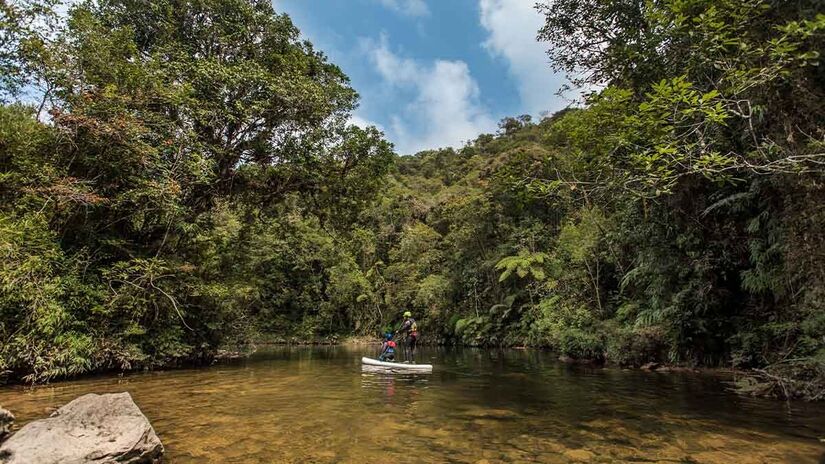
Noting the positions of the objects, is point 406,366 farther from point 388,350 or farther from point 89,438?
point 89,438

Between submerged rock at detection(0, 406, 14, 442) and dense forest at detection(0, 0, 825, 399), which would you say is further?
dense forest at detection(0, 0, 825, 399)

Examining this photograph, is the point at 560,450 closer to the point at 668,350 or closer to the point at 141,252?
the point at 668,350

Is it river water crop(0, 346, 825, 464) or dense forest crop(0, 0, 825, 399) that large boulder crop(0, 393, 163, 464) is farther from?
dense forest crop(0, 0, 825, 399)

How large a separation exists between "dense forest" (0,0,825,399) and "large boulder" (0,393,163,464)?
17.5 ft

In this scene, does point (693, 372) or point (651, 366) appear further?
point (651, 366)

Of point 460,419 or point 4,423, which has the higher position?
point 4,423

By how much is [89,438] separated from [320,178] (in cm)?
1212

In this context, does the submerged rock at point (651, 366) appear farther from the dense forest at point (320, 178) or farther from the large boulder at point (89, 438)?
the large boulder at point (89, 438)

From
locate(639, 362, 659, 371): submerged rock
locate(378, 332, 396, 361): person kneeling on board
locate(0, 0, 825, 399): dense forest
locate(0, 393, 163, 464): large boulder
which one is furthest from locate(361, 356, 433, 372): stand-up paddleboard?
locate(0, 393, 163, 464): large boulder

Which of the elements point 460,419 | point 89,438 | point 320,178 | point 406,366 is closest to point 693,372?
point 406,366

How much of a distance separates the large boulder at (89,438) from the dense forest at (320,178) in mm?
5321

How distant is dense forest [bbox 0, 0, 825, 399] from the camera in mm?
6617

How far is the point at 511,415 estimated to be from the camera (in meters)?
6.95

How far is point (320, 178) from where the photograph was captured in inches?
626
